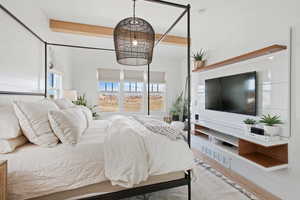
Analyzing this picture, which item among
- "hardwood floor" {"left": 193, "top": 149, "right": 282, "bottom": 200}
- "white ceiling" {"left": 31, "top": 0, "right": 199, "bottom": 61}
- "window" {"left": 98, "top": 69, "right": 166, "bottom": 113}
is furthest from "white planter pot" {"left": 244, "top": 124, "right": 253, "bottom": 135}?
"window" {"left": 98, "top": 69, "right": 166, "bottom": 113}

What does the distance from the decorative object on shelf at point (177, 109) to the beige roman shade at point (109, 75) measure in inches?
83.3

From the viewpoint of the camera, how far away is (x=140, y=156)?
128 cm

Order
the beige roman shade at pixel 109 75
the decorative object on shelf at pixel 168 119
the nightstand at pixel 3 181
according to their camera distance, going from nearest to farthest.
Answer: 1. the nightstand at pixel 3 181
2. the beige roman shade at pixel 109 75
3. the decorative object on shelf at pixel 168 119

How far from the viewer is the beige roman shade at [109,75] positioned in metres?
4.80

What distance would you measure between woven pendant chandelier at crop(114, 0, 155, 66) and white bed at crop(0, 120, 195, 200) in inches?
44.2

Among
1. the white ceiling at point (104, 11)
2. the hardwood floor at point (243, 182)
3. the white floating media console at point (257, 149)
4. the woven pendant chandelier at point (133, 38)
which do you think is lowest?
the hardwood floor at point (243, 182)

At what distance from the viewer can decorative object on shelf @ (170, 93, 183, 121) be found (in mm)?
5004

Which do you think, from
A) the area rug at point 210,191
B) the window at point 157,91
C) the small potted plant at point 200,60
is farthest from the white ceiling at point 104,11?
the window at point 157,91

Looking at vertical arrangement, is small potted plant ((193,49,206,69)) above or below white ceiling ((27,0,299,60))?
below

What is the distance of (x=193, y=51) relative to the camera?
148 inches

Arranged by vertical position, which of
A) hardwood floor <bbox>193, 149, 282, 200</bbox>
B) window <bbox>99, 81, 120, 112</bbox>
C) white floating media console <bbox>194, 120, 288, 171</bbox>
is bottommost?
hardwood floor <bbox>193, 149, 282, 200</bbox>

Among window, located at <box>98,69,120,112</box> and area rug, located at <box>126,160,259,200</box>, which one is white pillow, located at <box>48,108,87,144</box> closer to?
area rug, located at <box>126,160,259,200</box>

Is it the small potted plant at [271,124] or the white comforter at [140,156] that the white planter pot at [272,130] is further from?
the white comforter at [140,156]

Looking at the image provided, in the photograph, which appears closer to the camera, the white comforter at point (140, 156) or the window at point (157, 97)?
the white comforter at point (140, 156)
